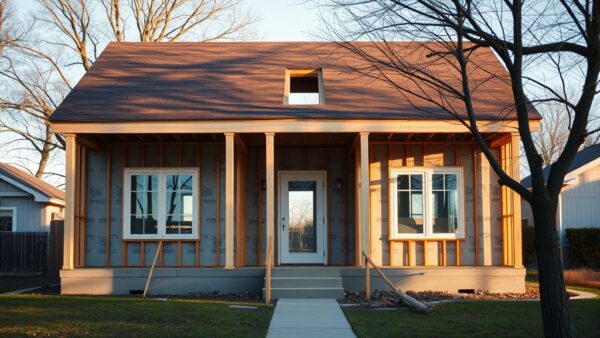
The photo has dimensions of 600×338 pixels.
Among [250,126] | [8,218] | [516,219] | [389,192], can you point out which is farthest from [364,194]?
[8,218]

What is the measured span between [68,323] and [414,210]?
847cm

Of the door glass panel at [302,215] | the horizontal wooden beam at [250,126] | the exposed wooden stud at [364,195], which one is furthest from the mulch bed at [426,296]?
the horizontal wooden beam at [250,126]

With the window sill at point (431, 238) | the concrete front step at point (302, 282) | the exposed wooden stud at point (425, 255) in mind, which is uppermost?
the window sill at point (431, 238)

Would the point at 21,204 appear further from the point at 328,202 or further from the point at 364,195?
the point at 364,195

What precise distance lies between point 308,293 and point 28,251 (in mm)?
11813

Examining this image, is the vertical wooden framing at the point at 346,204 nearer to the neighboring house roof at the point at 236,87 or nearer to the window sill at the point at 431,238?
the window sill at the point at 431,238

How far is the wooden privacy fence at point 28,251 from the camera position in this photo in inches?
850

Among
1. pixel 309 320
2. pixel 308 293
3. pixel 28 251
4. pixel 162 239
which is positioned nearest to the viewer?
pixel 309 320

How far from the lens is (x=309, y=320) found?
34.4ft

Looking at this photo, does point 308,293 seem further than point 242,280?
No

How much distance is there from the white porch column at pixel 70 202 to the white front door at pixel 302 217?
189 inches

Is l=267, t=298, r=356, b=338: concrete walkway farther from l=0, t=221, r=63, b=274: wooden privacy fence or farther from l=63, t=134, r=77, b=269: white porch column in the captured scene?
l=0, t=221, r=63, b=274: wooden privacy fence

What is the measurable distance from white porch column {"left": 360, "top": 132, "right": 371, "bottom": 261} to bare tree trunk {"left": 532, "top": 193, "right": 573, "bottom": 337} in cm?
687

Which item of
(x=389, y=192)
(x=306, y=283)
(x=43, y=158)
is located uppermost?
(x=43, y=158)
